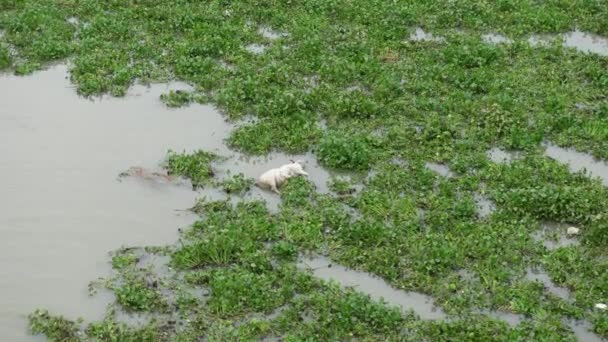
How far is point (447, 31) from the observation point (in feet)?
51.8

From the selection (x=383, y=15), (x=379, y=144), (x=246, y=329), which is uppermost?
(x=383, y=15)

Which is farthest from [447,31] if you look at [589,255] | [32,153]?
[32,153]

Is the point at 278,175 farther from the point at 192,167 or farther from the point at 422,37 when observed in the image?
the point at 422,37

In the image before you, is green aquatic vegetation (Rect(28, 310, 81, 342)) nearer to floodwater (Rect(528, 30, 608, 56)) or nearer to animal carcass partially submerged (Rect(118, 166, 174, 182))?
animal carcass partially submerged (Rect(118, 166, 174, 182))

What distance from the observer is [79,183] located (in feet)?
37.7

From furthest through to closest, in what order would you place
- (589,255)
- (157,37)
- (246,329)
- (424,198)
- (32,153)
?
(157,37)
(32,153)
(424,198)
(589,255)
(246,329)

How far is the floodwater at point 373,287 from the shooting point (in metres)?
9.44

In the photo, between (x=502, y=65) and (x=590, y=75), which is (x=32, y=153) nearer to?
(x=502, y=65)

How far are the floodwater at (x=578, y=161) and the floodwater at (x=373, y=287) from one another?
3.79 metres

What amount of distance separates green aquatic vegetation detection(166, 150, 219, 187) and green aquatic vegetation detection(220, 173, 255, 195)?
0.29 m

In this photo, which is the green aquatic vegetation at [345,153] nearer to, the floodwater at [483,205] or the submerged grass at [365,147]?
the submerged grass at [365,147]

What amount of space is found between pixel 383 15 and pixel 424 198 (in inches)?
238

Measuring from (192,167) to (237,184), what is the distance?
2.51 feet

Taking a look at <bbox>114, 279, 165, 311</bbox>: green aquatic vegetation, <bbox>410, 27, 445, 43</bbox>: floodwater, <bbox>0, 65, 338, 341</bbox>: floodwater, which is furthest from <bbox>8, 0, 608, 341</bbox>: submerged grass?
<bbox>0, 65, 338, 341</bbox>: floodwater
